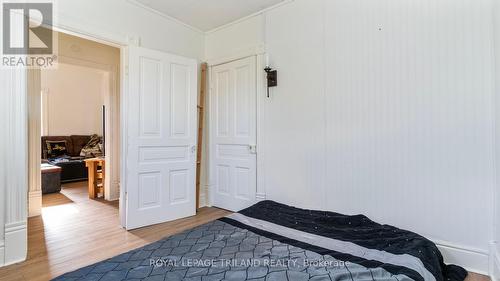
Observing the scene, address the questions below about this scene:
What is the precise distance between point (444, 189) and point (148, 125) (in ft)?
9.84

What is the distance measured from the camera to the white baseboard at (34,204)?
3.45m

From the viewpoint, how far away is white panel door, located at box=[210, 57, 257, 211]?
3379mm

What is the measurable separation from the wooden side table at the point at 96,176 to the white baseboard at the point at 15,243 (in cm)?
221

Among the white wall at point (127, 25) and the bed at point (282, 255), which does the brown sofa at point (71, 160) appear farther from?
the bed at point (282, 255)

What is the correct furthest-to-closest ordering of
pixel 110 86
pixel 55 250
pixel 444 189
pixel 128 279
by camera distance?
pixel 110 86 < pixel 55 250 < pixel 444 189 < pixel 128 279

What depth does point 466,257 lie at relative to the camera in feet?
6.56

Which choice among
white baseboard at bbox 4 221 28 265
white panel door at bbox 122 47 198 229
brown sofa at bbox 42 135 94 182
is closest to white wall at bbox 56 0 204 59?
white panel door at bbox 122 47 198 229

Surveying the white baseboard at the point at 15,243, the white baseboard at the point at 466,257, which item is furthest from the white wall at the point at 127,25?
the white baseboard at the point at 466,257

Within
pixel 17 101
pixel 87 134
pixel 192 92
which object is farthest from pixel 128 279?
pixel 87 134

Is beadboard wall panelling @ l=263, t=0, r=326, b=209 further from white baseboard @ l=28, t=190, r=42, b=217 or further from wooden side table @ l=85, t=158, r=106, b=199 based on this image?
white baseboard @ l=28, t=190, r=42, b=217

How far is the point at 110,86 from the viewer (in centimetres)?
436

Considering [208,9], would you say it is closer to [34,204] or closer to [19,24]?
[19,24]

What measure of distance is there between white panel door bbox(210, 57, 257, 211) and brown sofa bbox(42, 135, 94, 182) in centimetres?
374

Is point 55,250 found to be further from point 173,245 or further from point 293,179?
point 293,179
